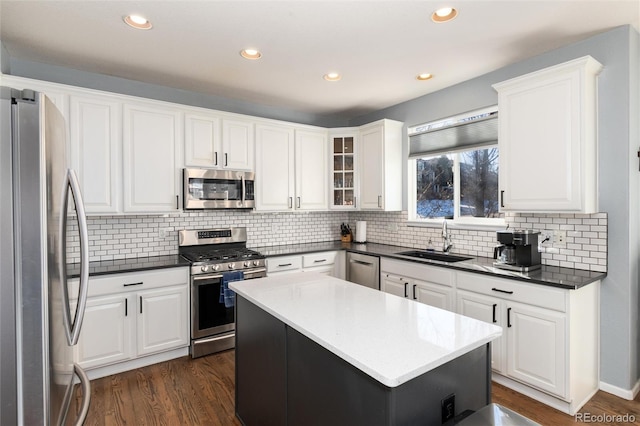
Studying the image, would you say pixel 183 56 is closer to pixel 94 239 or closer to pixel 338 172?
pixel 94 239

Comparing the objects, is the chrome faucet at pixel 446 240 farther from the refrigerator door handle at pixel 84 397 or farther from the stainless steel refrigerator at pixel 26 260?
the stainless steel refrigerator at pixel 26 260

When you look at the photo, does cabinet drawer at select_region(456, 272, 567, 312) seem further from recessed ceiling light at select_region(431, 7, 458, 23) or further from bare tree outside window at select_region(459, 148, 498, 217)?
recessed ceiling light at select_region(431, 7, 458, 23)

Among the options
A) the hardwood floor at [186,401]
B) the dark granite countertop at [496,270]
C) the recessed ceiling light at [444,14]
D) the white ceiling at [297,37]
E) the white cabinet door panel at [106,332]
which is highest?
the white ceiling at [297,37]

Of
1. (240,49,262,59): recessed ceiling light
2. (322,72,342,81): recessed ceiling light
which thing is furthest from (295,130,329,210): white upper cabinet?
(240,49,262,59): recessed ceiling light

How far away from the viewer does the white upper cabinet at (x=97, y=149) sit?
9.46ft

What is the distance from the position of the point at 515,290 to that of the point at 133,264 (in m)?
3.22

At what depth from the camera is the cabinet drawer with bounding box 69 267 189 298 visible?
279cm

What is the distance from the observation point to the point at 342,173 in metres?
4.55

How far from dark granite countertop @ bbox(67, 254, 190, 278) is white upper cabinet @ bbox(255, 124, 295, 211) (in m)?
1.10

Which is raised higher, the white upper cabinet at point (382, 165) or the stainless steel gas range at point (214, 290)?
the white upper cabinet at point (382, 165)

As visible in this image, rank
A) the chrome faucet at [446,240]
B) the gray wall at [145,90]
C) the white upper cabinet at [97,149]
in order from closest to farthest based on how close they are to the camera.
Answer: the white upper cabinet at [97,149], the gray wall at [145,90], the chrome faucet at [446,240]
